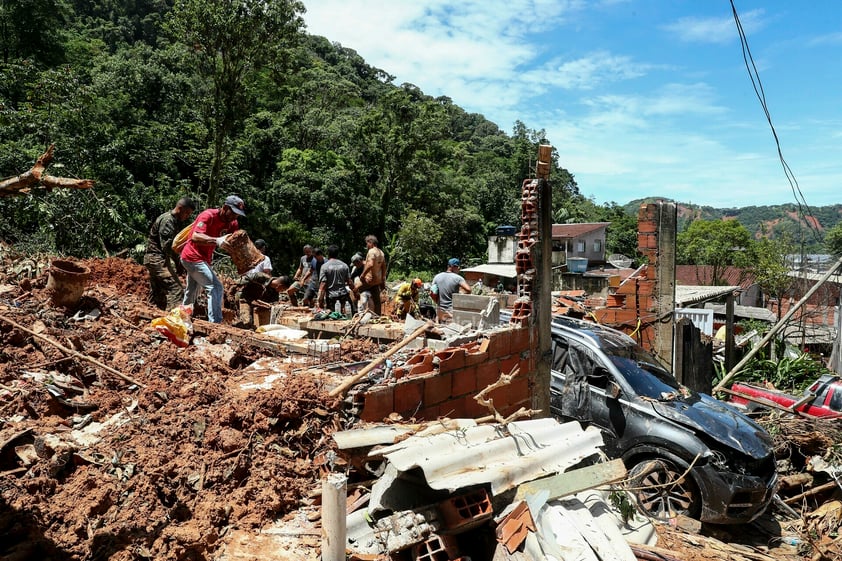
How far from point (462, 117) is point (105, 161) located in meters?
68.6

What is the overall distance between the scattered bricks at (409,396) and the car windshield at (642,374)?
2794 millimetres

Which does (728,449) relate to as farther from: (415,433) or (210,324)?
(210,324)

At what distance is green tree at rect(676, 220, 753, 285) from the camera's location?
42.3 metres

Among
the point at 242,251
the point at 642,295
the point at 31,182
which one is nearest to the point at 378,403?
the point at 31,182

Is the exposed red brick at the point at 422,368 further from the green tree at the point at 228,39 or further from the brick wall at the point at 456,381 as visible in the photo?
the green tree at the point at 228,39

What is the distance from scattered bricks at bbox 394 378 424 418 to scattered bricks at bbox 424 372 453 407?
0.06m

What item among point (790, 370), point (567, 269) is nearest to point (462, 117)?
point (567, 269)

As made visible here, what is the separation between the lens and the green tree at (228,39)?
17891 mm

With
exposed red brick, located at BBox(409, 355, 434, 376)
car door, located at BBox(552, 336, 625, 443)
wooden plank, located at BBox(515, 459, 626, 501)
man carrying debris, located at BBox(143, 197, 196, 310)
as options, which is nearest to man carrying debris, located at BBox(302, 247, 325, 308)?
man carrying debris, located at BBox(143, 197, 196, 310)

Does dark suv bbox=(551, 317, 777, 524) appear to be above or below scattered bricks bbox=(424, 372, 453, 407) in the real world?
below

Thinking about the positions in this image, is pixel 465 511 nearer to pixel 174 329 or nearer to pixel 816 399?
pixel 174 329

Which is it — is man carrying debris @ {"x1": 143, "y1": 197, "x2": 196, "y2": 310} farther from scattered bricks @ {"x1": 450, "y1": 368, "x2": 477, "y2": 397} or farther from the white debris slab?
the white debris slab

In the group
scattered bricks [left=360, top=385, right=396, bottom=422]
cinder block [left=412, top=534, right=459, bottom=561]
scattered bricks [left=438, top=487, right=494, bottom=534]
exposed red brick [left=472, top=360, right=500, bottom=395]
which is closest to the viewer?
cinder block [left=412, top=534, right=459, bottom=561]

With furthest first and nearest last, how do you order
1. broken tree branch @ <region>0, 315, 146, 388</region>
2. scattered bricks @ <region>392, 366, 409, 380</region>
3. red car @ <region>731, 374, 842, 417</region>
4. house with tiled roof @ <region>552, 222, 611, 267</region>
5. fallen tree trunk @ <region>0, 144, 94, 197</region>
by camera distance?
house with tiled roof @ <region>552, 222, 611, 267</region> → red car @ <region>731, 374, 842, 417</region> → broken tree branch @ <region>0, 315, 146, 388</region> → scattered bricks @ <region>392, 366, 409, 380</region> → fallen tree trunk @ <region>0, 144, 94, 197</region>
